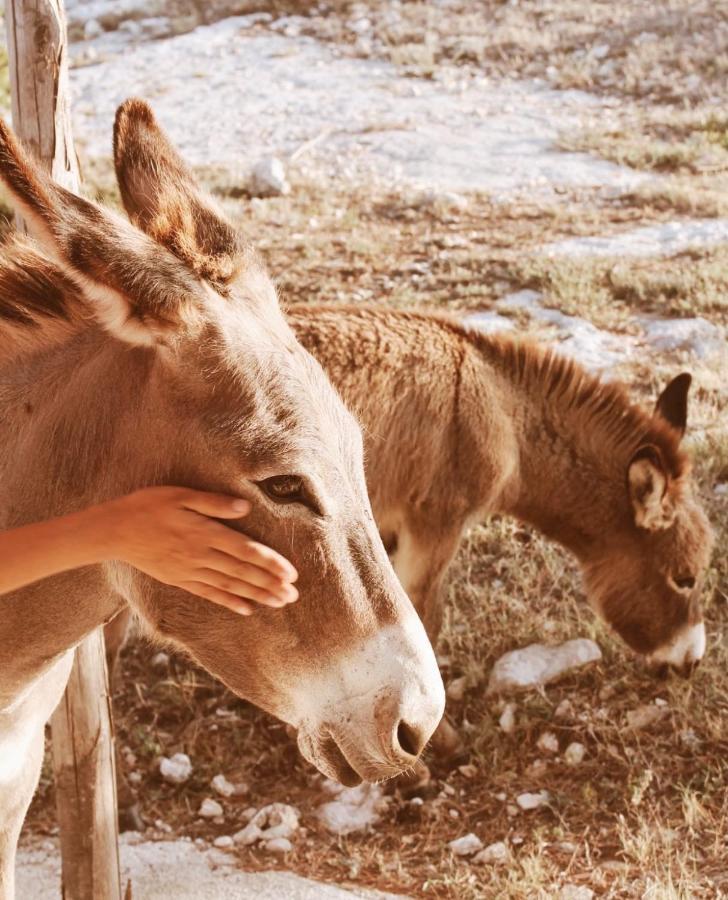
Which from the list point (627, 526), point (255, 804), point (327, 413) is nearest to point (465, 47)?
point (627, 526)

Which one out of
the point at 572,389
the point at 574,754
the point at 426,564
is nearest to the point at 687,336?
the point at 572,389

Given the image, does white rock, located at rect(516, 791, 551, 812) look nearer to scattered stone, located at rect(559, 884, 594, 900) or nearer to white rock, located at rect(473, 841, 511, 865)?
white rock, located at rect(473, 841, 511, 865)

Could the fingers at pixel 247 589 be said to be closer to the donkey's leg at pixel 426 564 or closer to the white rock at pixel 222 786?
the donkey's leg at pixel 426 564

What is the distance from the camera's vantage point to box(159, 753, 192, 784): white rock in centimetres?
469

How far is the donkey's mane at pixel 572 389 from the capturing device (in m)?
4.90

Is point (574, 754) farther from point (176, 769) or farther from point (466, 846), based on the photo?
point (176, 769)

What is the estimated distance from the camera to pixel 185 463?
2.02m

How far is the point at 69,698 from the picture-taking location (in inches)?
138

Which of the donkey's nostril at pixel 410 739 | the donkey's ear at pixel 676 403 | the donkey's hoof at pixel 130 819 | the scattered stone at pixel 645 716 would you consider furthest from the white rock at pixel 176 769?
the donkey's nostril at pixel 410 739

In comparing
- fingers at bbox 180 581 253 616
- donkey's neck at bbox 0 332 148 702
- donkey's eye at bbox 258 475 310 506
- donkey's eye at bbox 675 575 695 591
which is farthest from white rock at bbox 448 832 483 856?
donkey's eye at bbox 258 475 310 506

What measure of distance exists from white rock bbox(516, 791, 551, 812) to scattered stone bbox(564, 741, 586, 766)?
0.70 ft

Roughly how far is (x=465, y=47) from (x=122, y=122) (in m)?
14.5

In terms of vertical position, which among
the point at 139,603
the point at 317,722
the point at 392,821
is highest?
the point at 139,603

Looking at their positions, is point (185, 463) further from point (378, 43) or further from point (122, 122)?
point (378, 43)
